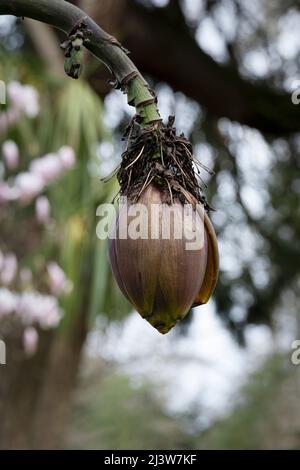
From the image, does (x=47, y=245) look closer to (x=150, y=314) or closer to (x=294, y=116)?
(x=294, y=116)

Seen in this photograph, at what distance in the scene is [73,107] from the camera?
2961mm

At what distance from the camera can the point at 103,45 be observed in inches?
31.2

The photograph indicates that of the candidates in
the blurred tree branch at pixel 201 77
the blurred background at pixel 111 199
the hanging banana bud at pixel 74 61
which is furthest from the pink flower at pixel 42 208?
the hanging banana bud at pixel 74 61

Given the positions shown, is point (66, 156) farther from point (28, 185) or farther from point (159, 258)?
point (159, 258)

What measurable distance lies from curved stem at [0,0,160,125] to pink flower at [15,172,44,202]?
6.37ft

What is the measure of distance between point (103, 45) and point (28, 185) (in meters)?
1.97

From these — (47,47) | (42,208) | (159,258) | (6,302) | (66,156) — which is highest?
(47,47)

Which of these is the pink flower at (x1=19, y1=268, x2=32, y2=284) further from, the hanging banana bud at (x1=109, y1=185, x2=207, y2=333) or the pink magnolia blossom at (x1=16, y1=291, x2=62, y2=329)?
the hanging banana bud at (x1=109, y1=185, x2=207, y2=333)

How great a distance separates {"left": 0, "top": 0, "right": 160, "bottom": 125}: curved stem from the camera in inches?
30.9

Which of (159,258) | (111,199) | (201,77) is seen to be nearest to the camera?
(159,258)

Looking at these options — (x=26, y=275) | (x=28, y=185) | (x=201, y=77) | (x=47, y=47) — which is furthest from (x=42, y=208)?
(x=201, y=77)

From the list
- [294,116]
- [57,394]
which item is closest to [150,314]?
[57,394]

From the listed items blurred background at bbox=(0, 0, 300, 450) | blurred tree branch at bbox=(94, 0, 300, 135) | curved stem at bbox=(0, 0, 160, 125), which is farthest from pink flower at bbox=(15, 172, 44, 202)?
curved stem at bbox=(0, 0, 160, 125)
